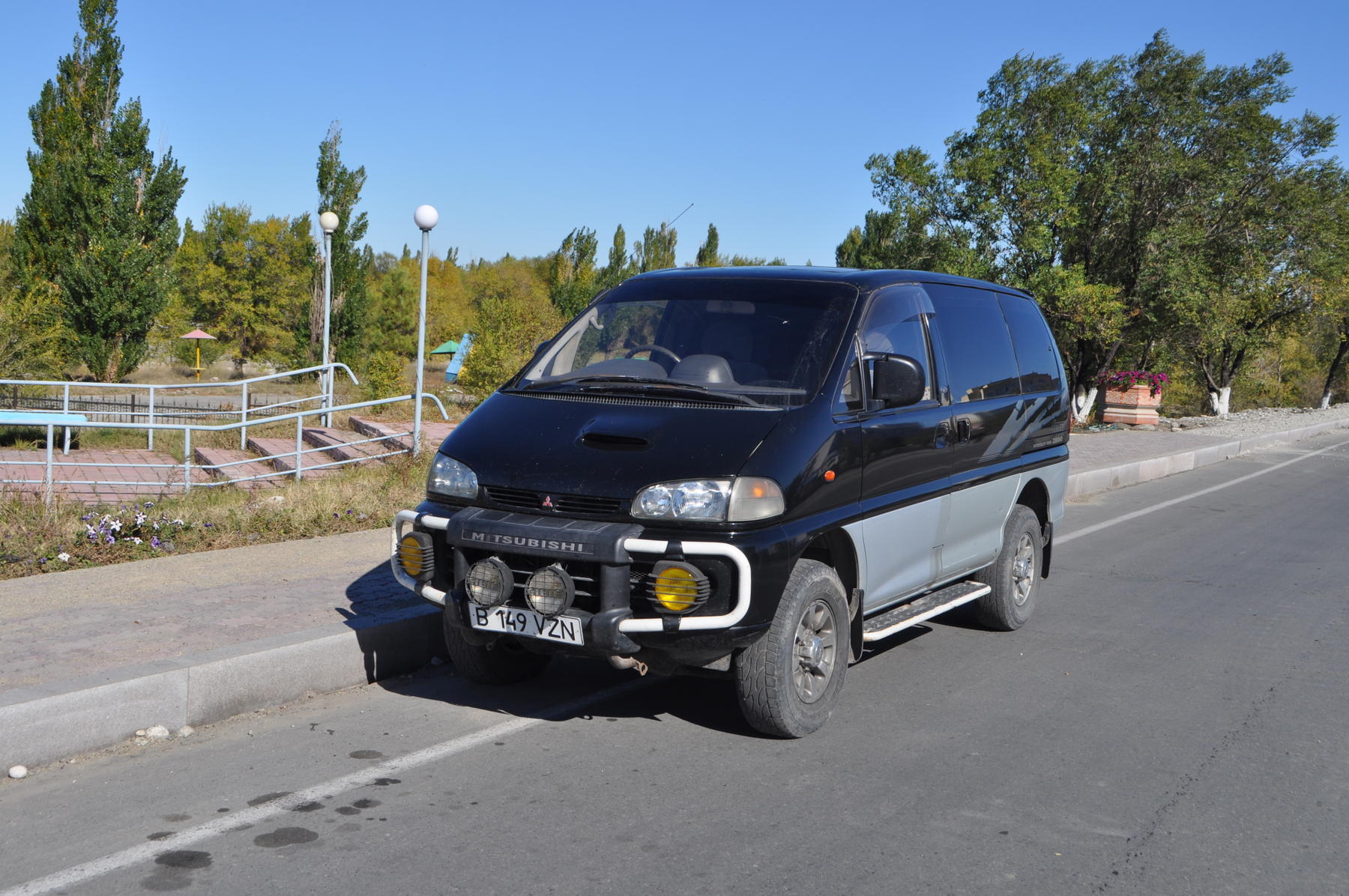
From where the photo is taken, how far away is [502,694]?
577cm

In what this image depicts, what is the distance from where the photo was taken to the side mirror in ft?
17.5

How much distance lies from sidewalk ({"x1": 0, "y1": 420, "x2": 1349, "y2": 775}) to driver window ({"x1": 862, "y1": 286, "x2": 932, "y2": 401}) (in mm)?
2799

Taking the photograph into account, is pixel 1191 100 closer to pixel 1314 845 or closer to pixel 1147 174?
pixel 1147 174

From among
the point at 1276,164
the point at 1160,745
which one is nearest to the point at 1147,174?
the point at 1276,164

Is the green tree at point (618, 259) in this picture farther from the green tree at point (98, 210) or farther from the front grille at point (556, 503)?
the front grille at point (556, 503)

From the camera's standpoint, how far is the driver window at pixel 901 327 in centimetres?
569

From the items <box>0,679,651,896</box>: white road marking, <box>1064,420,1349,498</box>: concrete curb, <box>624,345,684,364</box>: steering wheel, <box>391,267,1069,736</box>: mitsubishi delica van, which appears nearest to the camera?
<box>0,679,651,896</box>: white road marking

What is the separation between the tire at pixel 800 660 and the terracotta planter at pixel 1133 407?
25795 millimetres

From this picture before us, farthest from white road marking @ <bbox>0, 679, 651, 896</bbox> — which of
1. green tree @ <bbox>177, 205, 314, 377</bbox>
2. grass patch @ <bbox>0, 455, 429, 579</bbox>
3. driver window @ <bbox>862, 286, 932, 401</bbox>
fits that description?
green tree @ <bbox>177, 205, 314, 377</bbox>

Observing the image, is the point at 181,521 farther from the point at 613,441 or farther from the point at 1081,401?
the point at 1081,401

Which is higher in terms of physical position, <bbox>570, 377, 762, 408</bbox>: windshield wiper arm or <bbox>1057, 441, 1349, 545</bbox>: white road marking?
<bbox>570, 377, 762, 408</bbox>: windshield wiper arm

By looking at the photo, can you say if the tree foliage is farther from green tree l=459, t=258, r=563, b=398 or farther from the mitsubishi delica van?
the mitsubishi delica van

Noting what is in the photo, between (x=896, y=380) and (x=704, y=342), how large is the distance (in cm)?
101

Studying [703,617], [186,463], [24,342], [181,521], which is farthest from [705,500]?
[24,342]
